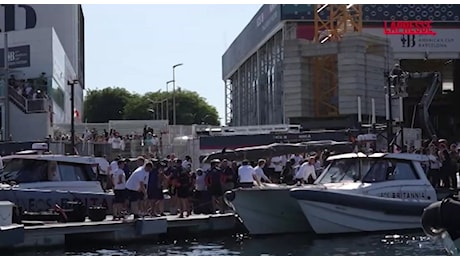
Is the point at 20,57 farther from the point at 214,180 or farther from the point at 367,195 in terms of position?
the point at 367,195

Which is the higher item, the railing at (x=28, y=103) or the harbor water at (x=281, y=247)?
the railing at (x=28, y=103)

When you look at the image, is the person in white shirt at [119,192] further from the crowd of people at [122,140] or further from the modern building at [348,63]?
the modern building at [348,63]

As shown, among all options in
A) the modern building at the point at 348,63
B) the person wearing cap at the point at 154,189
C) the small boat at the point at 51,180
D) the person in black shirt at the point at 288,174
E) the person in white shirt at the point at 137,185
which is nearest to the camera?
the small boat at the point at 51,180

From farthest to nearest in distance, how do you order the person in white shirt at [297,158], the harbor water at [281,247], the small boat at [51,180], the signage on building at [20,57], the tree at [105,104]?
the tree at [105,104]
the signage on building at [20,57]
the person in white shirt at [297,158]
the small boat at [51,180]
the harbor water at [281,247]

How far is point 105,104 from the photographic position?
120 metres

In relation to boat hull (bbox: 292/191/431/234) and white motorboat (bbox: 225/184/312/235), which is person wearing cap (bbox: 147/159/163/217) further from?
boat hull (bbox: 292/191/431/234)

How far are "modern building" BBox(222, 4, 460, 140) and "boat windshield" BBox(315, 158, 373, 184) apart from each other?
30.8m

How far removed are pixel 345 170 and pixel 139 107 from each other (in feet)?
325

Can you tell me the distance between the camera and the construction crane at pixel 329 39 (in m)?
58.6

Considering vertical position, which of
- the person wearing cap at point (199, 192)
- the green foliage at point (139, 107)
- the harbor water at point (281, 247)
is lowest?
the harbor water at point (281, 247)

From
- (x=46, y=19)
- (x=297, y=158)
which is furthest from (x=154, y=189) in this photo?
(x=46, y=19)

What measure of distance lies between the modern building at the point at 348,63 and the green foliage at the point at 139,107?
41.7 meters

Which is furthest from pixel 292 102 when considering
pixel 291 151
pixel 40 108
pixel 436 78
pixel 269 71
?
pixel 291 151

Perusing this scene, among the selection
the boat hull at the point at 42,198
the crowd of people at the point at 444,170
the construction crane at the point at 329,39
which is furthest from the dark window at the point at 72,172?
the construction crane at the point at 329,39
